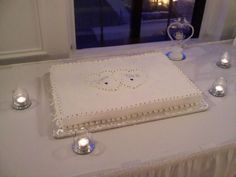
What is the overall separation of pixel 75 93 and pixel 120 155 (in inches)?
12.3

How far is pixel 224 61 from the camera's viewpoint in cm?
141

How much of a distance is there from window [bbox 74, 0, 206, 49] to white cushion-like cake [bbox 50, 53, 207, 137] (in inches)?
19.0

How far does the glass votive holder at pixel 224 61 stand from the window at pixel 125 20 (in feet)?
1.30

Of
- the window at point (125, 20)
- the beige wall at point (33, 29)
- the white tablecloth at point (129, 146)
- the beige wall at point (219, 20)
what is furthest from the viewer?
the window at point (125, 20)

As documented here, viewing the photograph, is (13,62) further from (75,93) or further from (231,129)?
(231,129)

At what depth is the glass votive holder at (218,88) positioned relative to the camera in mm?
1209

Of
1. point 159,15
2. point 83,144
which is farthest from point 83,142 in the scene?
point 159,15

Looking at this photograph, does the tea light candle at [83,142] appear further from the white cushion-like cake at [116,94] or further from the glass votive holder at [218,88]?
the glass votive holder at [218,88]

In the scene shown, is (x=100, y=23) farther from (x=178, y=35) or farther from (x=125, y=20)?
(x=178, y=35)

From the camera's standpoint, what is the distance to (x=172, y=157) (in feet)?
3.05

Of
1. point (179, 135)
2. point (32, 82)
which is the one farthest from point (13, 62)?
point (179, 135)

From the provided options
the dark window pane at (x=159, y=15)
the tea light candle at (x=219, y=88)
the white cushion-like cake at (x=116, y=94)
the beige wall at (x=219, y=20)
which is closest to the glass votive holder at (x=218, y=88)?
the tea light candle at (x=219, y=88)

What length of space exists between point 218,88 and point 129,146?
504mm

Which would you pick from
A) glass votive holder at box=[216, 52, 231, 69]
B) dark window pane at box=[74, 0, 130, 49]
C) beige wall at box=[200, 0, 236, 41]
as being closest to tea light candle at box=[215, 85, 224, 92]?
glass votive holder at box=[216, 52, 231, 69]
